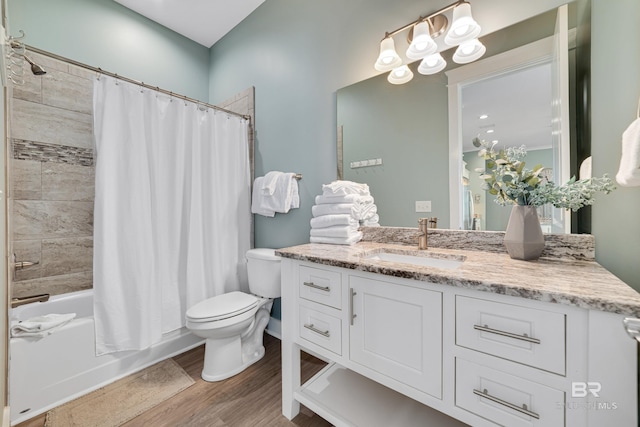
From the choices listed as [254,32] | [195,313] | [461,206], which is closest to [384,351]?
[461,206]

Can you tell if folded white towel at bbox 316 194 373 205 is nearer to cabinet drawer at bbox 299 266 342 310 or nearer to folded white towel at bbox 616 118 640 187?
cabinet drawer at bbox 299 266 342 310

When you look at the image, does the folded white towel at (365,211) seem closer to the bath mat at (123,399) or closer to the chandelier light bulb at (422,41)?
the chandelier light bulb at (422,41)

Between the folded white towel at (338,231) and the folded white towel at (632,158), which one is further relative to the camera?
the folded white towel at (338,231)

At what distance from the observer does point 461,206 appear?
1324mm

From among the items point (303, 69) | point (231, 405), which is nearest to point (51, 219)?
point (231, 405)

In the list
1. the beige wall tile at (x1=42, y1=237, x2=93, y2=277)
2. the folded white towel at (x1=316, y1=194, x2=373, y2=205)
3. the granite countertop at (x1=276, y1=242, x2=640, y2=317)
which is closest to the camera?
the granite countertop at (x1=276, y1=242, x2=640, y2=317)

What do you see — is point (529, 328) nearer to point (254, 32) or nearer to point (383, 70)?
point (383, 70)

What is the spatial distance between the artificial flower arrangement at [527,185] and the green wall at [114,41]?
2935 millimetres

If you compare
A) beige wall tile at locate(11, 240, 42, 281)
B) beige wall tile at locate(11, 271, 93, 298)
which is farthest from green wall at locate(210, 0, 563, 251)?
beige wall tile at locate(11, 240, 42, 281)

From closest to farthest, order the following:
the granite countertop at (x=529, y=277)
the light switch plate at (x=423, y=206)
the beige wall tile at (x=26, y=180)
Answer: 1. the granite countertop at (x=529, y=277)
2. the light switch plate at (x=423, y=206)
3. the beige wall tile at (x=26, y=180)

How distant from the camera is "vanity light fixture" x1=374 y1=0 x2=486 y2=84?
48.3 inches

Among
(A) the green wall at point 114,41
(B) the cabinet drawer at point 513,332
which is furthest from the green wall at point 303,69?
(B) the cabinet drawer at point 513,332

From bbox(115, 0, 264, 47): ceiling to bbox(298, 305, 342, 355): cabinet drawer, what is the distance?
2.66m

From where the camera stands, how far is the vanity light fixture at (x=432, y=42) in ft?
4.02
